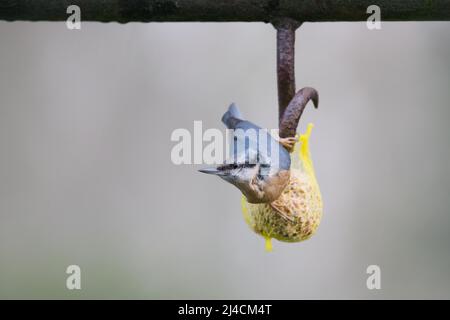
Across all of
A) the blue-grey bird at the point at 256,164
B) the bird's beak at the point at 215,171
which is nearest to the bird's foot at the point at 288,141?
the blue-grey bird at the point at 256,164

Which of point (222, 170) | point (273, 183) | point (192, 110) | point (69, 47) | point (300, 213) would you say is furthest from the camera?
point (69, 47)

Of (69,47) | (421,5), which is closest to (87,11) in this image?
(421,5)

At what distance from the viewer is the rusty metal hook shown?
1193 millimetres

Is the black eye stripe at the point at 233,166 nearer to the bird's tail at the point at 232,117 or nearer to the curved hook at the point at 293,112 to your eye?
the curved hook at the point at 293,112

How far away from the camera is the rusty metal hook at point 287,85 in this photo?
1.19 m

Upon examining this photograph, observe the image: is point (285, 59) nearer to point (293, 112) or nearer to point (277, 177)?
point (293, 112)

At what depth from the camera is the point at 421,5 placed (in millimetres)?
1200

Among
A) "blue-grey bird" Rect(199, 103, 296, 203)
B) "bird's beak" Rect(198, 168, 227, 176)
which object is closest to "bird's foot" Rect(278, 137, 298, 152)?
"blue-grey bird" Rect(199, 103, 296, 203)

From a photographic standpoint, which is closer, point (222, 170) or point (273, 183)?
point (222, 170)

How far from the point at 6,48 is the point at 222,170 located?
3752 millimetres

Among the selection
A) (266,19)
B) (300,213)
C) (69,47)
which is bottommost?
(300,213)

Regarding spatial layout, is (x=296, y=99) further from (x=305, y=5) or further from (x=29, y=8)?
(x=29, y=8)

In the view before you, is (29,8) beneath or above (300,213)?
above

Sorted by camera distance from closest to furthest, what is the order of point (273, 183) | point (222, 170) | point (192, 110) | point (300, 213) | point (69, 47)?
point (222, 170) < point (273, 183) < point (300, 213) < point (192, 110) < point (69, 47)
